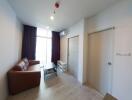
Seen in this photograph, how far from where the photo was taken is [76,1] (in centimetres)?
221

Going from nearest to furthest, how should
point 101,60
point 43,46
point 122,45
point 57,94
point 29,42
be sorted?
point 122,45
point 57,94
point 101,60
point 29,42
point 43,46

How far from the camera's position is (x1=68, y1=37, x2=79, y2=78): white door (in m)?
4.17

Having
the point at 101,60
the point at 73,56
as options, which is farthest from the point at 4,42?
the point at 73,56

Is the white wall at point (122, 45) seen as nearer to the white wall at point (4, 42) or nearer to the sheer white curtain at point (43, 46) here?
the white wall at point (4, 42)

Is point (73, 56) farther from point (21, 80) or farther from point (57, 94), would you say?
point (21, 80)

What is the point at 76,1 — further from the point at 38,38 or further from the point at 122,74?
the point at 38,38

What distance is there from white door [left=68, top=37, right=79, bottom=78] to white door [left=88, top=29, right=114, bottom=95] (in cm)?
92

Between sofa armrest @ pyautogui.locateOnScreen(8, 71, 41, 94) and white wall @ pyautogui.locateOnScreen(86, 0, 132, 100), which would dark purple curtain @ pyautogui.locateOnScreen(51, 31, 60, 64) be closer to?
sofa armrest @ pyautogui.locateOnScreen(8, 71, 41, 94)

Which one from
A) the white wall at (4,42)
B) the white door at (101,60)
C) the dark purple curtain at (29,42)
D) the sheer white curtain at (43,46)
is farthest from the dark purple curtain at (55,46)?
the white wall at (4,42)

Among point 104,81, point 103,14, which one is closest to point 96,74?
point 104,81

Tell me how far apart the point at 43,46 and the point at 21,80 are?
3.44m

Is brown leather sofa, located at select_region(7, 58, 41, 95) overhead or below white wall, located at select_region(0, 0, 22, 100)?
below

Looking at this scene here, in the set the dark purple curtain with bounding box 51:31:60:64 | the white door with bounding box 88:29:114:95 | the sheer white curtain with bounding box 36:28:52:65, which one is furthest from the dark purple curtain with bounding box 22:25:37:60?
the white door with bounding box 88:29:114:95

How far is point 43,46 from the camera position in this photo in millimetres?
5895
